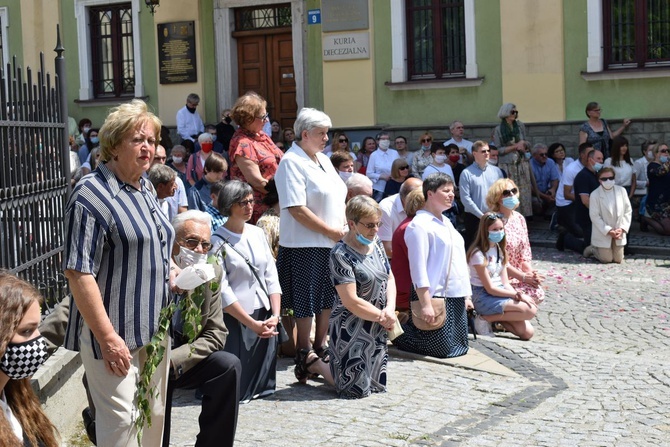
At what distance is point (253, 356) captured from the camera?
7.68m

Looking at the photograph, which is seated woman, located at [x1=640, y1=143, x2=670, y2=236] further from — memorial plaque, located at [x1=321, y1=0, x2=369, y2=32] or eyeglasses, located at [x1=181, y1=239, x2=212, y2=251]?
eyeglasses, located at [x1=181, y1=239, x2=212, y2=251]

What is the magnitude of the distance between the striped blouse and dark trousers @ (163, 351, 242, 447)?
32.4 inches

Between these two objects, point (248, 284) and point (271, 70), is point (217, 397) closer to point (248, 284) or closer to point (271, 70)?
point (248, 284)

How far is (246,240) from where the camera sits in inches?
302

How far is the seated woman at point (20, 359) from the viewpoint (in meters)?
3.57

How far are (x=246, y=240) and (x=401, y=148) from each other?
469 inches

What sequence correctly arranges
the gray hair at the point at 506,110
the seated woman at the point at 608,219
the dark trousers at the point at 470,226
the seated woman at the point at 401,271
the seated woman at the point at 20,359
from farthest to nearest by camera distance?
the gray hair at the point at 506,110 → the seated woman at the point at 608,219 → the dark trousers at the point at 470,226 → the seated woman at the point at 401,271 → the seated woman at the point at 20,359

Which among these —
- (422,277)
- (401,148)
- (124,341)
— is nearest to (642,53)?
(401,148)

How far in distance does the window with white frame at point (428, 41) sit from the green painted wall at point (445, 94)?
208 mm

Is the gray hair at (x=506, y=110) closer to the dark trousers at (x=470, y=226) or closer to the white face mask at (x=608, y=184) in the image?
the white face mask at (x=608, y=184)

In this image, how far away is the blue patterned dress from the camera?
25.3 ft

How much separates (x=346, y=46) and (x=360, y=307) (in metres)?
13.8

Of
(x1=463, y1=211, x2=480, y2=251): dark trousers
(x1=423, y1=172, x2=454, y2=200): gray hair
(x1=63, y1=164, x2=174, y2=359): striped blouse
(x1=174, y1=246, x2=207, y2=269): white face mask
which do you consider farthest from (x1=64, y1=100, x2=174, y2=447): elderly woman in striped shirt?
(x1=463, y1=211, x2=480, y2=251): dark trousers

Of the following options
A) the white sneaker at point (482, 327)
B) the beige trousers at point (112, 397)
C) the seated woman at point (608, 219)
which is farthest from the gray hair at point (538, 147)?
the beige trousers at point (112, 397)
